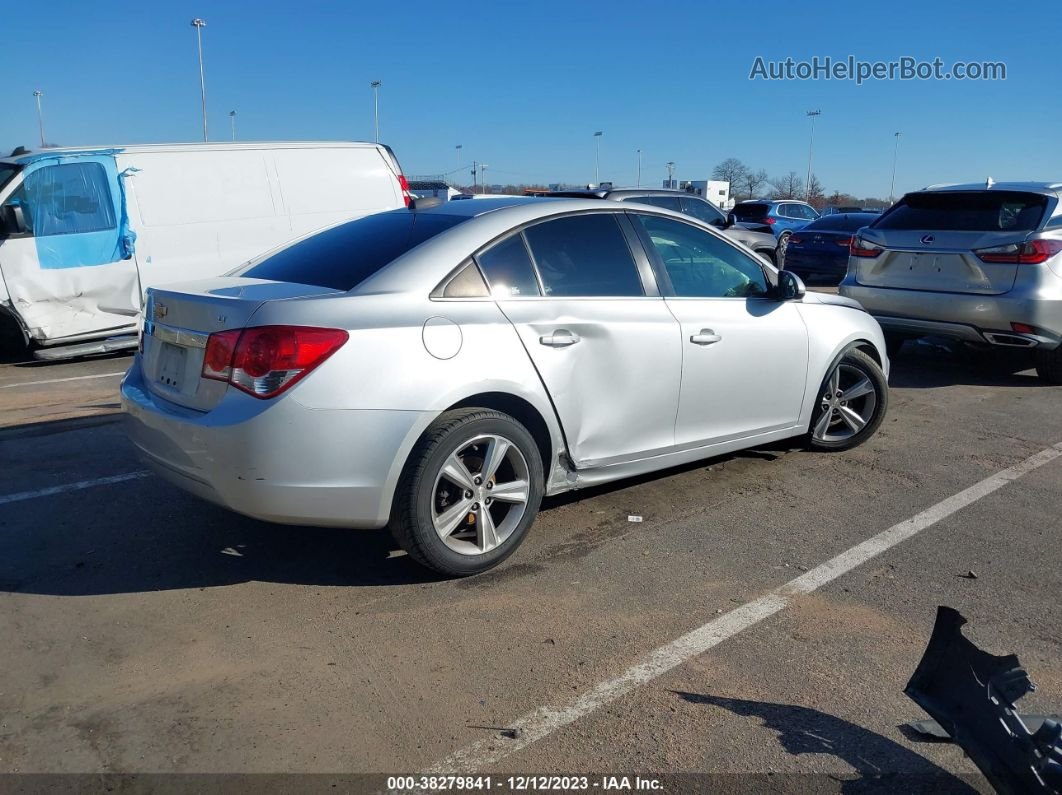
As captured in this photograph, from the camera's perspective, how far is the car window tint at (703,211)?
46.2 ft

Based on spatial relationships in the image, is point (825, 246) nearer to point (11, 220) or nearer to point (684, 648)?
point (11, 220)

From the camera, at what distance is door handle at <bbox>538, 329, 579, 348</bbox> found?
4.01 meters

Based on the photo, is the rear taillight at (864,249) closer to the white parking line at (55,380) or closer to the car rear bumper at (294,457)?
the car rear bumper at (294,457)

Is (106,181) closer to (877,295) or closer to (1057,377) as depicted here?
(877,295)

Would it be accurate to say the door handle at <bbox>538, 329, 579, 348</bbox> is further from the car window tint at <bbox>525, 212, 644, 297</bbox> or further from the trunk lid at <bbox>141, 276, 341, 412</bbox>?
the trunk lid at <bbox>141, 276, 341, 412</bbox>

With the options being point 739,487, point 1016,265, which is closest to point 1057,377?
point 1016,265

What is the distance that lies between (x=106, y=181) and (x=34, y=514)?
5529mm

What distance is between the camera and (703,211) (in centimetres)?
1439

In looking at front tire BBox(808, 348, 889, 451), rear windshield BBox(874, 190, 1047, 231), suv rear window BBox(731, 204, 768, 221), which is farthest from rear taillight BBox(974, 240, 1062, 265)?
suv rear window BBox(731, 204, 768, 221)

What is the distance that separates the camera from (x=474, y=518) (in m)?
3.88

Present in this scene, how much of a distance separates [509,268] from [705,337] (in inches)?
47.2

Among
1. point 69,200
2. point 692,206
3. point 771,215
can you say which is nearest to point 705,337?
point 69,200

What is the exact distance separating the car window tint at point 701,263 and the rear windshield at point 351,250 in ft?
3.83

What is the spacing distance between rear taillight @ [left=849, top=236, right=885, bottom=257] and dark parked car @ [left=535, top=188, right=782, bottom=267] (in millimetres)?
3979
